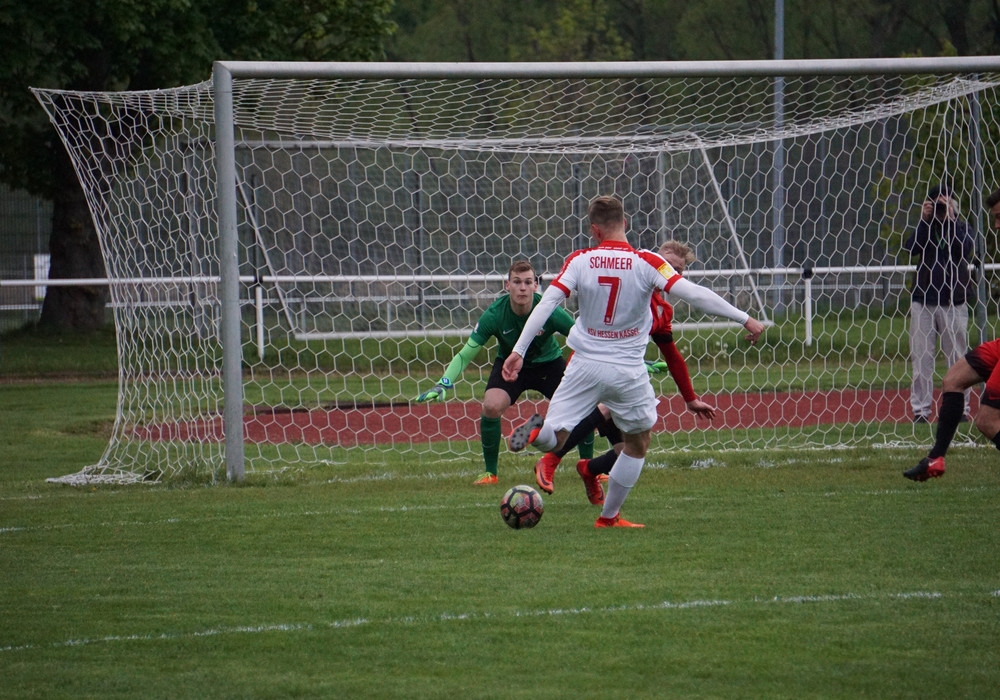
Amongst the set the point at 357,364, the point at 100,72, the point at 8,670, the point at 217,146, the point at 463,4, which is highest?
the point at 463,4

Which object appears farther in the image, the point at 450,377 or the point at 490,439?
the point at 490,439

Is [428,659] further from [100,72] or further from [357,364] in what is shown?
[100,72]

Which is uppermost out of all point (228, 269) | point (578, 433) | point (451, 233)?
point (451, 233)

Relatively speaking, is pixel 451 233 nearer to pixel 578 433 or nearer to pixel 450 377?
pixel 450 377

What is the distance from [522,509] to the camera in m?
6.82

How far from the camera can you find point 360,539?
6738 mm

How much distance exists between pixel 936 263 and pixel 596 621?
7283mm

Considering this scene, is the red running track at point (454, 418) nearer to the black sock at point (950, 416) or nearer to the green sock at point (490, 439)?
the green sock at point (490, 439)

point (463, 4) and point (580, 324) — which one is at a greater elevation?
point (463, 4)

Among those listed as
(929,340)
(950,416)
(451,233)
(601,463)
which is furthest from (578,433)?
(451,233)

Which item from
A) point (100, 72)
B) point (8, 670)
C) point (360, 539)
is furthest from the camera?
point (100, 72)

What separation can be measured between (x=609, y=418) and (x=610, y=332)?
5.13 ft

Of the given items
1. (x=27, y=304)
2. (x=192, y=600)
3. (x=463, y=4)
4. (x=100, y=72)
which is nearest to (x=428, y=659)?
(x=192, y=600)

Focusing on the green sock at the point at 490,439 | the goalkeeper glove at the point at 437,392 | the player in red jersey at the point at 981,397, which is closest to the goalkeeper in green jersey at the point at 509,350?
the green sock at the point at 490,439
